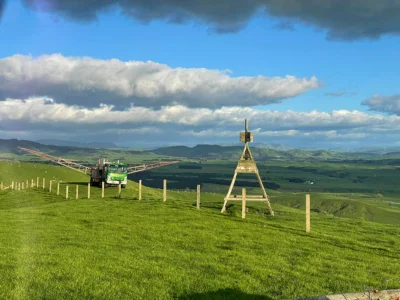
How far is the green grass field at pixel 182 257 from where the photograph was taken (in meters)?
13.0

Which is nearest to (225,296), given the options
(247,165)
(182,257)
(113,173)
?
(182,257)

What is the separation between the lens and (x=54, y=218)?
29062mm

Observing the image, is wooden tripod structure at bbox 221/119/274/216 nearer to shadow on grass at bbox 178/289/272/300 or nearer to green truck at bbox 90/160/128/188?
shadow on grass at bbox 178/289/272/300

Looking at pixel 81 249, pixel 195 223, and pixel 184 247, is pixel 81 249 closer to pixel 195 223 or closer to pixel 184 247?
pixel 184 247

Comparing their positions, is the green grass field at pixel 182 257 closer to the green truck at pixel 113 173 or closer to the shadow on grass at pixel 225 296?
the shadow on grass at pixel 225 296

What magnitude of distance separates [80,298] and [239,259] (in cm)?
760

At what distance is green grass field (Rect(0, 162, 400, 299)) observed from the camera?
42.5ft

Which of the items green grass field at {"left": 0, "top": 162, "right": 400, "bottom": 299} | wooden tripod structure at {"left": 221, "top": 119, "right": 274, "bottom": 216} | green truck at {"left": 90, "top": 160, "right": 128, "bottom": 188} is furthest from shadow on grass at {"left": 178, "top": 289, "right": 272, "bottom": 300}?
green truck at {"left": 90, "top": 160, "right": 128, "bottom": 188}

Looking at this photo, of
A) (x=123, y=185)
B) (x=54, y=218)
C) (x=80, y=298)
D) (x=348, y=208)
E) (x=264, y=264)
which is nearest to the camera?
(x=80, y=298)

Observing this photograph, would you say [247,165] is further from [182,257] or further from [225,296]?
[225,296]

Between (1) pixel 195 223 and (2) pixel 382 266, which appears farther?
(1) pixel 195 223

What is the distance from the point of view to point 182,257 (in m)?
17.5

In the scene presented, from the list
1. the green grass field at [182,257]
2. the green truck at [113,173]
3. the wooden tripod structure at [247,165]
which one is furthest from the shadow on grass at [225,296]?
the green truck at [113,173]

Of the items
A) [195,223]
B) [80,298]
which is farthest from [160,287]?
[195,223]
